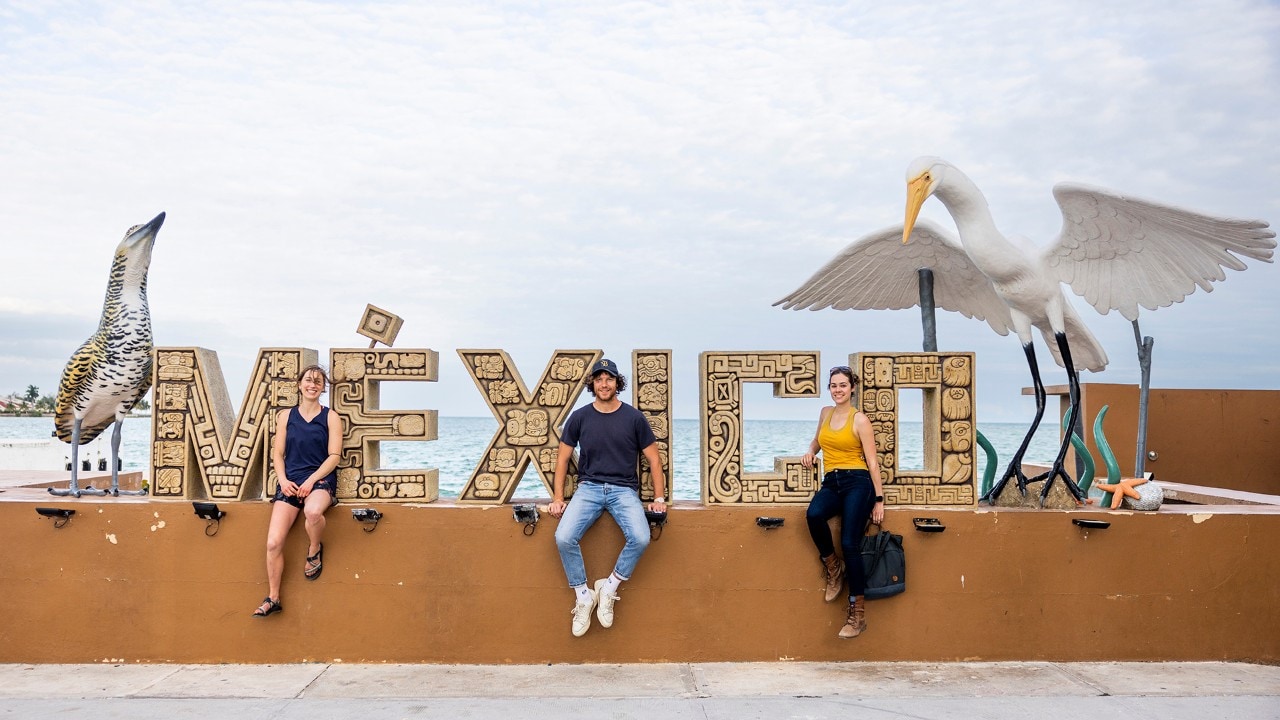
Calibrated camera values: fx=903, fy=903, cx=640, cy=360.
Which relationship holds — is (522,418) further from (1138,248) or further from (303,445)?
(1138,248)

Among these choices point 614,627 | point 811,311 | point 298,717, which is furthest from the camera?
point 811,311

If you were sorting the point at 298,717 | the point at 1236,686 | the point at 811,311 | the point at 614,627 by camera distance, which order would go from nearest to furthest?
the point at 298,717, the point at 1236,686, the point at 614,627, the point at 811,311

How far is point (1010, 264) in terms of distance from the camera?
18.4ft

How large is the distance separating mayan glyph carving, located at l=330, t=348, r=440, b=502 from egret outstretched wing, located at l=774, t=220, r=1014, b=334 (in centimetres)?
279

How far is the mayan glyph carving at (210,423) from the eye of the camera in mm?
5555

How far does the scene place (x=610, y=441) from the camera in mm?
5188

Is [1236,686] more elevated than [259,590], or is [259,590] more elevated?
[259,590]

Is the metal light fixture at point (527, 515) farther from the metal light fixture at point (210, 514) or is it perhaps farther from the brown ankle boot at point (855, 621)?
the brown ankle boot at point (855, 621)

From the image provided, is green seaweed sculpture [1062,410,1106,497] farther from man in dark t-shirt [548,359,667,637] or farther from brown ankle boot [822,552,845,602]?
man in dark t-shirt [548,359,667,637]

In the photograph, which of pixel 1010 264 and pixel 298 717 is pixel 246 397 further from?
pixel 1010 264

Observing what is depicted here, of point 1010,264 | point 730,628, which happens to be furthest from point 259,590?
point 1010,264

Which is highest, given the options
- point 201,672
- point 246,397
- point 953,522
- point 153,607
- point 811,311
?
point 811,311

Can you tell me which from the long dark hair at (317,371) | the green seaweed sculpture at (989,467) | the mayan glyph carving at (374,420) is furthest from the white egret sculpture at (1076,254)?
the long dark hair at (317,371)

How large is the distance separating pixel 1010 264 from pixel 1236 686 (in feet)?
8.67
